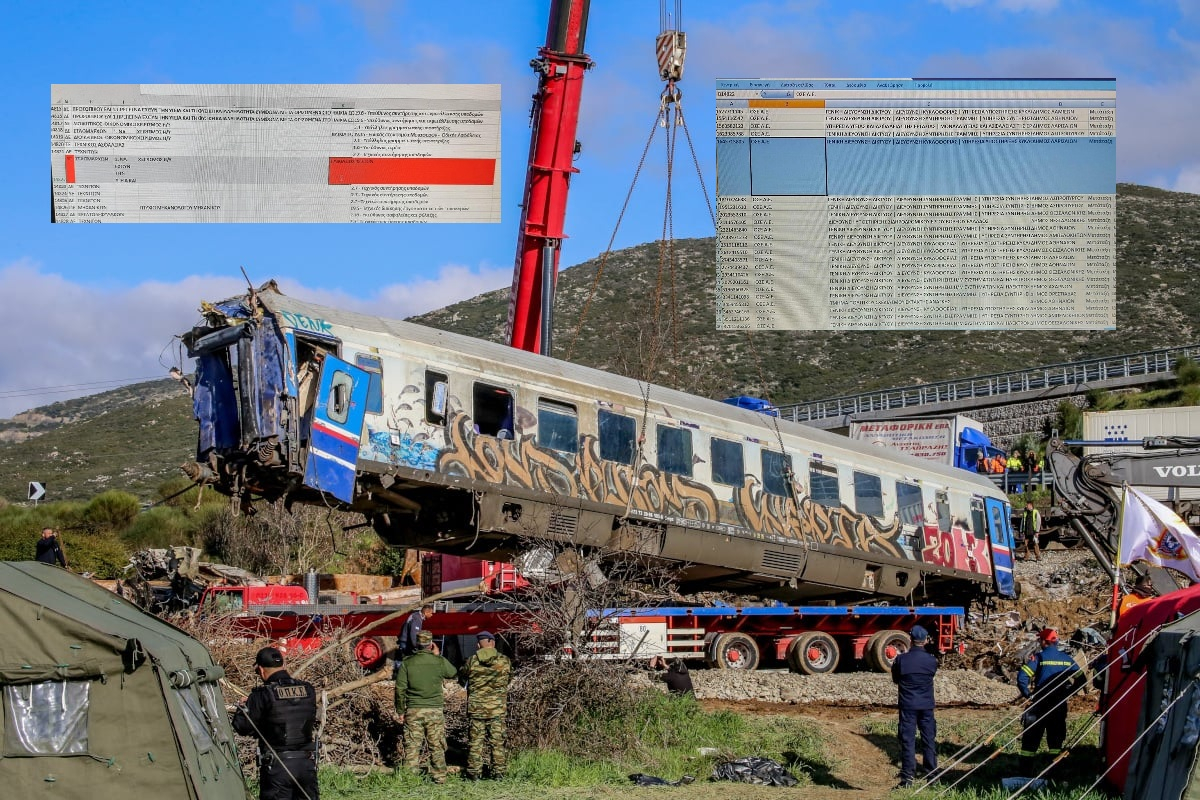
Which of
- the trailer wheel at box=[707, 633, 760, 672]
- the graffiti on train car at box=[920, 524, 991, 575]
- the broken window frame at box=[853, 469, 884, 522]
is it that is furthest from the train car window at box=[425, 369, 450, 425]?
the graffiti on train car at box=[920, 524, 991, 575]

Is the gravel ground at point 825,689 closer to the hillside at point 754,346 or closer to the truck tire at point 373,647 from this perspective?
the truck tire at point 373,647

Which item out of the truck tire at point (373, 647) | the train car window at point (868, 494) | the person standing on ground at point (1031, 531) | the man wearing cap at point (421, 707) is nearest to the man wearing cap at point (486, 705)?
the man wearing cap at point (421, 707)

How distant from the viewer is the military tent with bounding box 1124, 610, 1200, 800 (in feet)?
31.3

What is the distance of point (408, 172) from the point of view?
1573 cm

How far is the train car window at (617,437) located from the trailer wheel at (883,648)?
6323mm

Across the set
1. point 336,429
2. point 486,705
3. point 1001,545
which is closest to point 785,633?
point 1001,545

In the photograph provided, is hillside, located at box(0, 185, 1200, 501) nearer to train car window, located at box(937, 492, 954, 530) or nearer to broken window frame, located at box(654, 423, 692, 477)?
train car window, located at box(937, 492, 954, 530)

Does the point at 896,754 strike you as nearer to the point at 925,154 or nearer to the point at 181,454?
the point at 925,154

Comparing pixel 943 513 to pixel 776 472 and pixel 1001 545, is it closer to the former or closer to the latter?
pixel 1001 545

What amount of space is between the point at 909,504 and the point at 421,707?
39.2ft

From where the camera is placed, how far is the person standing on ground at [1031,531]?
3081cm

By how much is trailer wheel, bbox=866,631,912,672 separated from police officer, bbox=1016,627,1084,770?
7660 mm

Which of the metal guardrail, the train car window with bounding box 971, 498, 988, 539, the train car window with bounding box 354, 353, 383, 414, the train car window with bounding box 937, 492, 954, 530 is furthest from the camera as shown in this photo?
the metal guardrail

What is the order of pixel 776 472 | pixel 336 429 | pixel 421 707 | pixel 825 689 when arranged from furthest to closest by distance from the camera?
pixel 776 472, pixel 825 689, pixel 336 429, pixel 421 707
